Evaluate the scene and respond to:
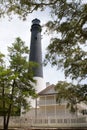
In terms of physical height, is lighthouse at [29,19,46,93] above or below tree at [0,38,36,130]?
above

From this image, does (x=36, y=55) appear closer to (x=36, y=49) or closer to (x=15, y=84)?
(x=36, y=49)

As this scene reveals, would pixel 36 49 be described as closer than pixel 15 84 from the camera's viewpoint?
No

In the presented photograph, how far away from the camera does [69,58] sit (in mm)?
16781

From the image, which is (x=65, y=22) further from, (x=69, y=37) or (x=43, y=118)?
(x=43, y=118)

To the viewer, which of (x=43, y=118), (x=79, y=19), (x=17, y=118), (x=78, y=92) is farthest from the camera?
(x=17, y=118)

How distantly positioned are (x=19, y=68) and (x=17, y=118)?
257 inches

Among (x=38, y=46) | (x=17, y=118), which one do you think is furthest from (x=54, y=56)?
(x=38, y=46)

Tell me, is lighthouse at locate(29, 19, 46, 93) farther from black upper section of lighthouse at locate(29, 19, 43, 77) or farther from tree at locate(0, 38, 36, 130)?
tree at locate(0, 38, 36, 130)

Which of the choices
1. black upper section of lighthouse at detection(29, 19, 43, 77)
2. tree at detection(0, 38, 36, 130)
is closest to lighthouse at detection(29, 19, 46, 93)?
black upper section of lighthouse at detection(29, 19, 43, 77)

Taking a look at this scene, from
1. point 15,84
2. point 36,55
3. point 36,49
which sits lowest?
point 15,84

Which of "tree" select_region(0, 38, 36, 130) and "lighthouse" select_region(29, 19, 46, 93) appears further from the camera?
"lighthouse" select_region(29, 19, 46, 93)

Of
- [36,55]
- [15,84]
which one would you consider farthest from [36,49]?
[15,84]

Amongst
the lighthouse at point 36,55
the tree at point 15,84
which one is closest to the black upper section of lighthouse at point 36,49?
the lighthouse at point 36,55

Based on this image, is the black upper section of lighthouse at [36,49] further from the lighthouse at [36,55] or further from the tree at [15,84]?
the tree at [15,84]
